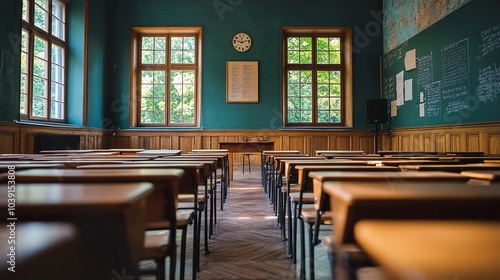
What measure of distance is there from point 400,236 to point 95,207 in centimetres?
53

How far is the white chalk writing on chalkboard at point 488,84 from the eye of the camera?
15.8 ft

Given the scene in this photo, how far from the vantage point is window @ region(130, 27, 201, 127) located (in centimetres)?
906

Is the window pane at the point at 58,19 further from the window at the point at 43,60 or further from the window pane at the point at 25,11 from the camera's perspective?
the window pane at the point at 25,11

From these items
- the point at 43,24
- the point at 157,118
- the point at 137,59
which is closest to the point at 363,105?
the point at 157,118

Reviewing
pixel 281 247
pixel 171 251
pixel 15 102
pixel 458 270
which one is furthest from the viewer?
pixel 15 102

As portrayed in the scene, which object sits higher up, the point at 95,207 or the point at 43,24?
the point at 43,24

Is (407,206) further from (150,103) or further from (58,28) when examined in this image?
(150,103)

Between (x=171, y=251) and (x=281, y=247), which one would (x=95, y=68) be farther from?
(x=171, y=251)

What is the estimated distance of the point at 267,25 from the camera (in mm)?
8930

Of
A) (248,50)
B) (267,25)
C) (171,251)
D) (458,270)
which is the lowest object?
(171,251)

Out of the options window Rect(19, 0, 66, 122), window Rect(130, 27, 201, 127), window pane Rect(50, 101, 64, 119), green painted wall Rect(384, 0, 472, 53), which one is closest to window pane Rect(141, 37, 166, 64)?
window Rect(130, 27, 201, 127)

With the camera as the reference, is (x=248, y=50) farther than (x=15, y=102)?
Yes

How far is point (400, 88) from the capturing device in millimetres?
7809

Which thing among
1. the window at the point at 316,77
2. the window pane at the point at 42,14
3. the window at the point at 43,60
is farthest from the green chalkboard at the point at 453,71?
the window pane at the point at 42,14
